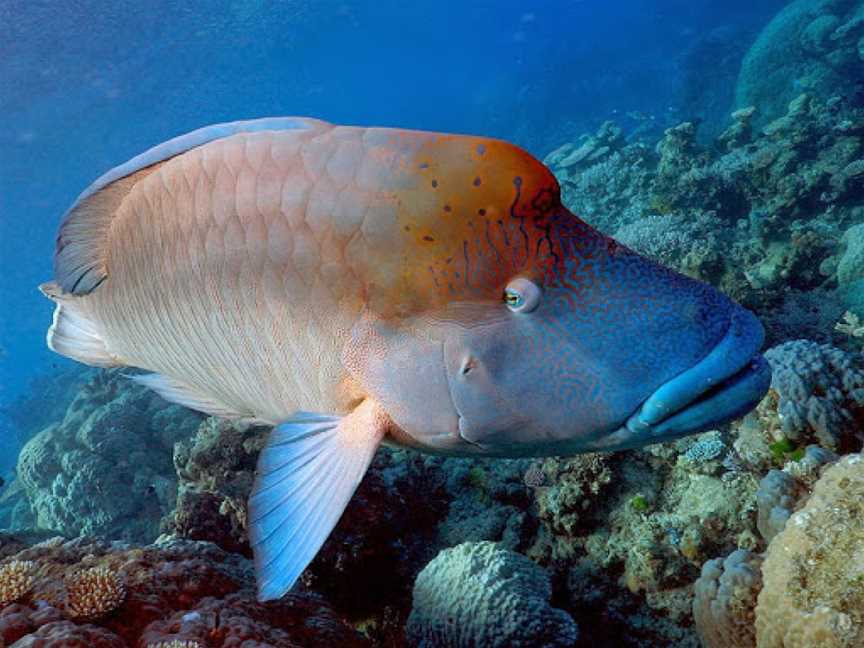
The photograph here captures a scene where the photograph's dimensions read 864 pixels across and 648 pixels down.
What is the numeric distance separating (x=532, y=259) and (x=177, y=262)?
4.89ft

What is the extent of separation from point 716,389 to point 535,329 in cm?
49

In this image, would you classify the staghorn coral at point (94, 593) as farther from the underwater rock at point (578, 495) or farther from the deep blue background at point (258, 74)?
the deep blue background at point (258, 74)

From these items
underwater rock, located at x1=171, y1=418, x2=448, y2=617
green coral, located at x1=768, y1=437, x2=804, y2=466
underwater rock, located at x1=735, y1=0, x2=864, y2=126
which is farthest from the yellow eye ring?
underwater rock, located at x1=735, y1=0, x2=864, y2=126

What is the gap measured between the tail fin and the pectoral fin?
189 centimetres

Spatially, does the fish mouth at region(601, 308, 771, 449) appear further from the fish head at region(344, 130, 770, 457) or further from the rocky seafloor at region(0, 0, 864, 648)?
the rocky seafloor at region(0, 0, 864, 648)

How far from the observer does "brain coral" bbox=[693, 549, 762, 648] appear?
300 centimetres

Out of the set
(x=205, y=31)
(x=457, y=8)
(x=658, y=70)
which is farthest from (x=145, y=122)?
(x=457, y=8)

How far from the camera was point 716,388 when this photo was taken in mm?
1523

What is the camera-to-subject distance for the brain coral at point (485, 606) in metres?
3.44

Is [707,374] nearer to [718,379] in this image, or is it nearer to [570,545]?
[718,379]

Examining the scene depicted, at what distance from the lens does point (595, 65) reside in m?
53.4

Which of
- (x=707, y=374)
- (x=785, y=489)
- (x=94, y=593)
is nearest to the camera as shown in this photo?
(x=707, y=374)

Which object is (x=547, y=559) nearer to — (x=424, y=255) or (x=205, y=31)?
(x=424, y=255)

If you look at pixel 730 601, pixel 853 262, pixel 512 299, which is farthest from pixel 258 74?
pixel 512 299
